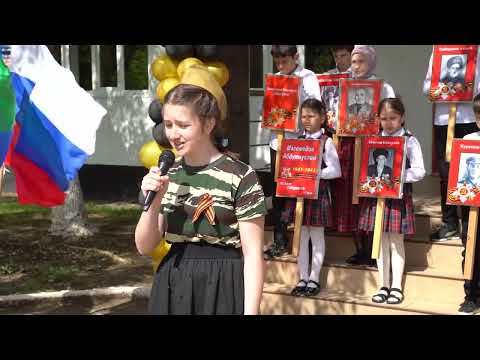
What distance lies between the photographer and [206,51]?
21.1ft

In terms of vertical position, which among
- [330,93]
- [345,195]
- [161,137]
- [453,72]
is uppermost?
[453,72]

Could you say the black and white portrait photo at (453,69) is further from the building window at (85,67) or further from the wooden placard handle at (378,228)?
the building window at (85,67)

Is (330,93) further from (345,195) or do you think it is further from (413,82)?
(413,82)

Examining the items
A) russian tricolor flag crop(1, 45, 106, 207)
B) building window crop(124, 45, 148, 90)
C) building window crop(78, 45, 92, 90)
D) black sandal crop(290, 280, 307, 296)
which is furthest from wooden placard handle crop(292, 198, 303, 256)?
building window crop(78, 45, 92, 90)

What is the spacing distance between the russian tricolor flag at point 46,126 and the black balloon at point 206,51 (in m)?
1.44

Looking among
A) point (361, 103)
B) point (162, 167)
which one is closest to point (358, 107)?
point (361, 103)

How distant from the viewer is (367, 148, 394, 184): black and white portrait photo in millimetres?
5754

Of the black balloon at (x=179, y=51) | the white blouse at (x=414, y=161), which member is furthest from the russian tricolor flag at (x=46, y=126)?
the white blouse at (x=414, y=161)

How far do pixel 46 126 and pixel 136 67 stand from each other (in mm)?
7670

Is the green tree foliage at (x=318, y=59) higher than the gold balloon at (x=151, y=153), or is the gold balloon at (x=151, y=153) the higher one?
the green tree foliage at (x=318, y=59)

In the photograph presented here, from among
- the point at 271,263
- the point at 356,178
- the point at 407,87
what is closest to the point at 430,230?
the point at 356,178

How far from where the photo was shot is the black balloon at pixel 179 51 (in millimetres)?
6402

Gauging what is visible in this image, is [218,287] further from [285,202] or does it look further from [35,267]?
[35,267]
